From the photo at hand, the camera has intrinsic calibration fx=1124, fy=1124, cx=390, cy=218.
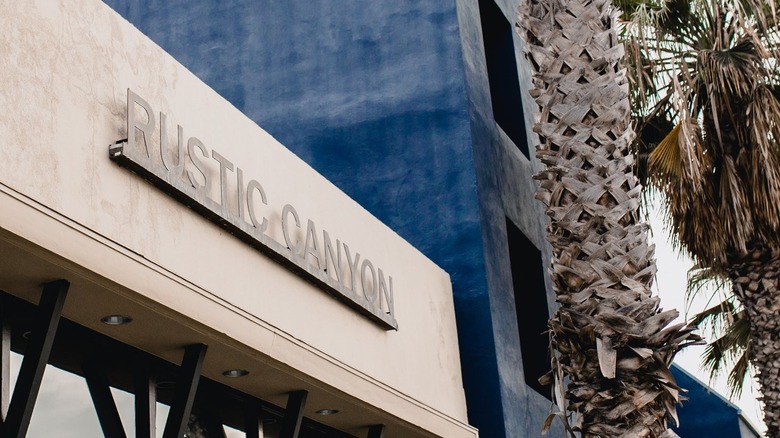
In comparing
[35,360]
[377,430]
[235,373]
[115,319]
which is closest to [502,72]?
[377,430]

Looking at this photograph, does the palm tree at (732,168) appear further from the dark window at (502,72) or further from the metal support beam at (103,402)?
the metal support beam at (103,402)

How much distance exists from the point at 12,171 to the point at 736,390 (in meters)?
16.0

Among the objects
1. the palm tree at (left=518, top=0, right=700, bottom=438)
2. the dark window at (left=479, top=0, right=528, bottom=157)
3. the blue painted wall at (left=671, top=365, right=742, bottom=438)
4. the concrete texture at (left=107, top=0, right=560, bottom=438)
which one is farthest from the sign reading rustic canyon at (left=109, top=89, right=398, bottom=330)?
the blue painted wall at (left=671, top=365, right=742, bottom=438)

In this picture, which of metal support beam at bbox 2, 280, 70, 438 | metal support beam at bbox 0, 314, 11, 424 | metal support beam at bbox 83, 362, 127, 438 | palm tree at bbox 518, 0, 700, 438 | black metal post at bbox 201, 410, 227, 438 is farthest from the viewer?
palm tree at bbox 518, 0, 700, 438

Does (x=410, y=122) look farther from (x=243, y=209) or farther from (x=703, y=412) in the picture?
(x=703, y=412)

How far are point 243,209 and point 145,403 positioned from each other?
153 cm

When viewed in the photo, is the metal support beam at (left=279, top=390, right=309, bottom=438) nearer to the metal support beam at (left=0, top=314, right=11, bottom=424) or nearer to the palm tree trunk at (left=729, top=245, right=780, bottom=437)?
the metal support beam at (left=0, top=314, right=11, bottom=424)

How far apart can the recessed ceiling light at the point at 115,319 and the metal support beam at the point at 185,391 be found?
22.5 inches

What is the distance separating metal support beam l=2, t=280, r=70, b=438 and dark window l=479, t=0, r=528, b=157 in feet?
29.4

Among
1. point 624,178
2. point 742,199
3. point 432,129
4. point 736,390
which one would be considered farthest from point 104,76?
point 736,390

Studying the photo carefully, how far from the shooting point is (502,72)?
587 inches

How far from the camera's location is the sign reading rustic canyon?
7066 millimetres

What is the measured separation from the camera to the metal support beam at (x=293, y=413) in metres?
8.48

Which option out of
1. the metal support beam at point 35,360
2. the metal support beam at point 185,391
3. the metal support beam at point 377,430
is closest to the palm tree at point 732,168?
the metal support beam at point 377,430
